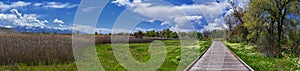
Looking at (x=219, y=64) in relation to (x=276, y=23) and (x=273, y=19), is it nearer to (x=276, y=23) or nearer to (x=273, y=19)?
(x=273, y=19)

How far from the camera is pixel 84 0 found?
302 inches

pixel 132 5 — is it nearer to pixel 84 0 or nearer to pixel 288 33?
pixel 84 0

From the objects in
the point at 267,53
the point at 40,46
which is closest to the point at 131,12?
the point at 40,46

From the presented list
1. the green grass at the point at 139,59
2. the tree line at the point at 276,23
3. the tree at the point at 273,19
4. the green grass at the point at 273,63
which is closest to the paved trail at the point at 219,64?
the green grass at the point at 273,63

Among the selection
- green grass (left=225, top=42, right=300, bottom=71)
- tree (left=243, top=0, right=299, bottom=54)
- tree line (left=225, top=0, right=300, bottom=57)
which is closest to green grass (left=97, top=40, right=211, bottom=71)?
green grass (left=225, top=42, right=300, bottom=71)

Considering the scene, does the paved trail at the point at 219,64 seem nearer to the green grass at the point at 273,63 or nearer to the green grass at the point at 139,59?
the green grass at the point at 273,63

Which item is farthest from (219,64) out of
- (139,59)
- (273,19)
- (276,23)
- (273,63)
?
(276,23)

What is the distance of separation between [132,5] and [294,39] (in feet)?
89.5

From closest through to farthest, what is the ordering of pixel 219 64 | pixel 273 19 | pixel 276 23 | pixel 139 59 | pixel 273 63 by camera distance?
pixel 273 63
pixel 219 64
pixel 139 59
pixel 273 19
pixel 276 23

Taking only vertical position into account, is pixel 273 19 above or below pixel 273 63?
above

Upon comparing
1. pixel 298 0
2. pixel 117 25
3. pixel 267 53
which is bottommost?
pixel 267 53

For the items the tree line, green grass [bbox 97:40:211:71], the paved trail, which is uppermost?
the tree line

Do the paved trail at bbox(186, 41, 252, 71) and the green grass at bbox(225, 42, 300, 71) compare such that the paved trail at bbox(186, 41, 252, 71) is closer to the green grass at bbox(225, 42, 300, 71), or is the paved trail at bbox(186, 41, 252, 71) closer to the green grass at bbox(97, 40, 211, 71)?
the green grass at bbox(225, 42, 300, 71)

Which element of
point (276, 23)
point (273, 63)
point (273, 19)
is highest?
point (273, 19)
